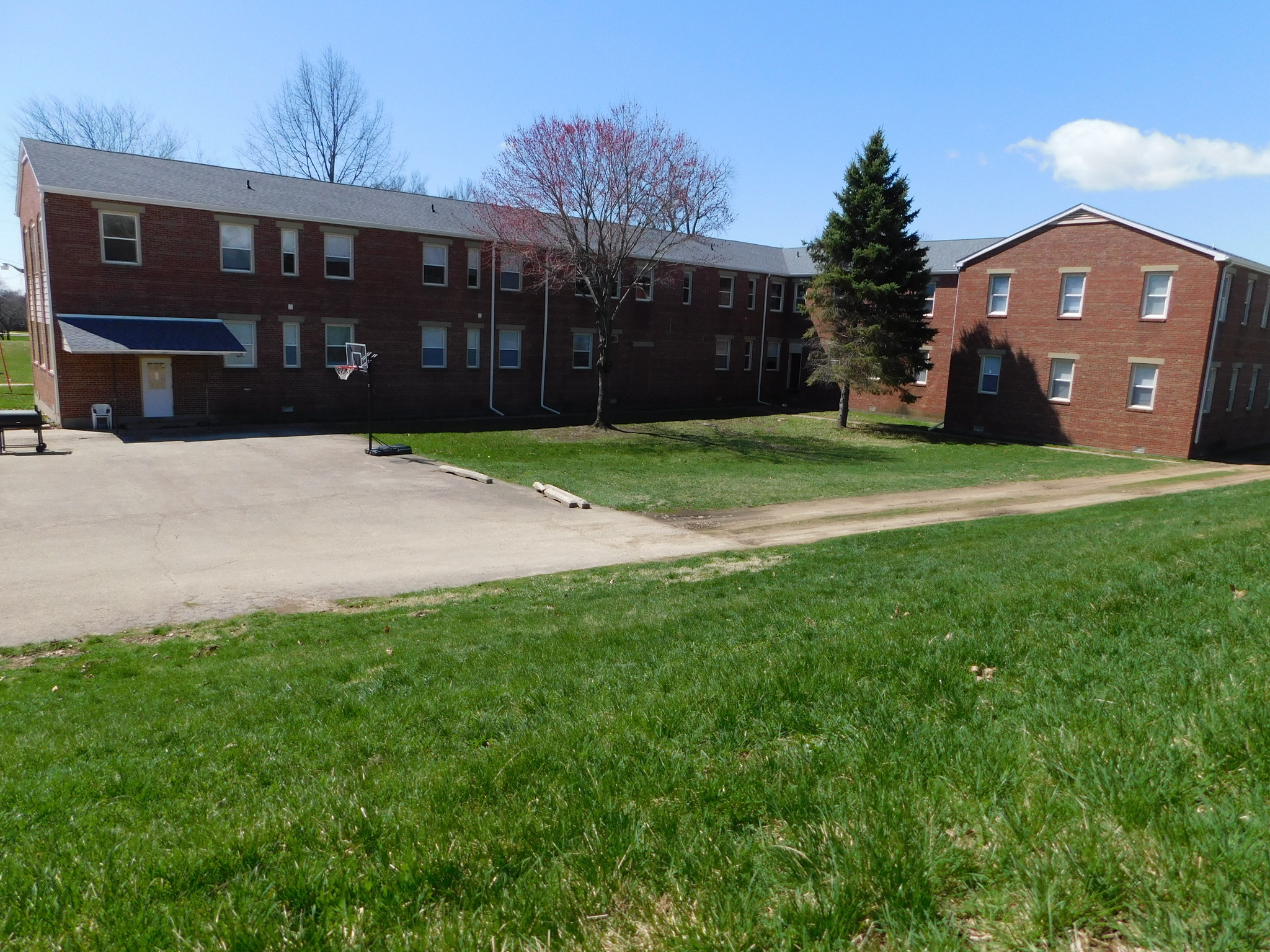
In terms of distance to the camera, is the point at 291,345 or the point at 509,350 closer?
the point at 291,345

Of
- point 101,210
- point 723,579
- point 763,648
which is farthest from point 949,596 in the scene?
point 101,210

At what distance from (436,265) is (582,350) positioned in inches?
335

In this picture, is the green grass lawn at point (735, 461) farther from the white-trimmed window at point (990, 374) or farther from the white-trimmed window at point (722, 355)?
the white-trimmed window at point (722, 355)

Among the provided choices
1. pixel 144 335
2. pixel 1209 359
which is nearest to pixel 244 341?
pixel 144 335

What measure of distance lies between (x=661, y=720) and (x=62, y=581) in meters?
11.2

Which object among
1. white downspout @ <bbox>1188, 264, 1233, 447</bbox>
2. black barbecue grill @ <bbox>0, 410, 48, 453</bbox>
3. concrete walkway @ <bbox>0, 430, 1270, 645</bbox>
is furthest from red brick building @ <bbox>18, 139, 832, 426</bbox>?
white downspout @ <bbox>1188, 264, 1233, 447</bbox>

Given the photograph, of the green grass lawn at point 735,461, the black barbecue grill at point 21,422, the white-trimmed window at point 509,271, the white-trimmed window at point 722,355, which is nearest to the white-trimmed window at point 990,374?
the green grass lawn at point 735,461

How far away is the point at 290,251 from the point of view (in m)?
31.7

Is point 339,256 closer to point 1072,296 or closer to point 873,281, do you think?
point 873,281

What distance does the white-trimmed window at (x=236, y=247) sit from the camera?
99.7 ft

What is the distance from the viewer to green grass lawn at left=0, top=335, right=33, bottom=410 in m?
34.1

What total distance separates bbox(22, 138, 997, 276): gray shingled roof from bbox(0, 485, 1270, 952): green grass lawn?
26.0 metres

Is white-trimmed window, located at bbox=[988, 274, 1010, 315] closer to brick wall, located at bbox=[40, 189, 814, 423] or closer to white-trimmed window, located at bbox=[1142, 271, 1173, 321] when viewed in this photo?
white-trimmed window, located at bbox=[1142, 271, 1173, 321]

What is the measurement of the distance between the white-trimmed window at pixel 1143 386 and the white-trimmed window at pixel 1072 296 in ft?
10.3
